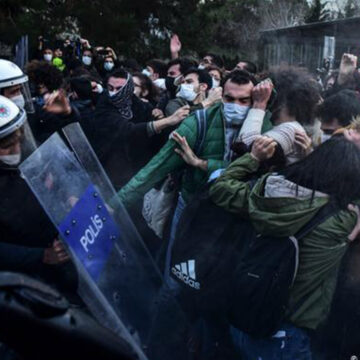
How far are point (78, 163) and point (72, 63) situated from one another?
7.56 metres

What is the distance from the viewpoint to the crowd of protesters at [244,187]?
91.5 inches

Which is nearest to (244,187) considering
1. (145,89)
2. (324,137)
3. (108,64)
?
(324,137)

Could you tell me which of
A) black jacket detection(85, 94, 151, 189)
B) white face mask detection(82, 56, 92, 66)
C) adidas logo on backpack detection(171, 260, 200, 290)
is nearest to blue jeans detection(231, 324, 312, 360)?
adidas logo on backpack detection(171, 260, 200, 290)

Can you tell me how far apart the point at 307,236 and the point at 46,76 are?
9.08ft

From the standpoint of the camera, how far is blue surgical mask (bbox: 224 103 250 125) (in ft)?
10.1

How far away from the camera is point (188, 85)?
4332mm

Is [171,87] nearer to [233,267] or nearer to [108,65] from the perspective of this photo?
[233,267]

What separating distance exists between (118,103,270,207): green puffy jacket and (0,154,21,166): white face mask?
82 cm

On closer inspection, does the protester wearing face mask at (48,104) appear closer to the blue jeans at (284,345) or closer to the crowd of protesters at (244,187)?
the crowd of protesters at (244,187)

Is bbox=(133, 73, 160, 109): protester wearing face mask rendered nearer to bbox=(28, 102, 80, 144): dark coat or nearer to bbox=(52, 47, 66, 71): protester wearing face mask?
bbox=(28, 102, 80, 144): dark coat

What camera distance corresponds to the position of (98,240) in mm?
2156

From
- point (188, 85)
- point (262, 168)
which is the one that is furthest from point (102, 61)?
point (262, 168)

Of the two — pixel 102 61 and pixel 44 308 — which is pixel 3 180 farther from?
pixel 102 61

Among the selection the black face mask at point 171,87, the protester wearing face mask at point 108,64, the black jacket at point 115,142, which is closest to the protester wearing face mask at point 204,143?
the black jacket at point 115,142
